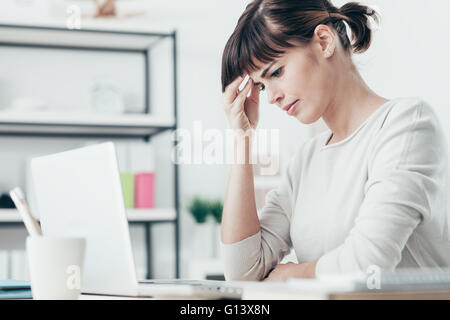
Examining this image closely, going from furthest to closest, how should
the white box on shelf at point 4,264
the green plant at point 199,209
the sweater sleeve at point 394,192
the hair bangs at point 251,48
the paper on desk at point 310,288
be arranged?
1. the green plant at point 199,209
2. the white box on shelf at point 4,264
3. the hair bangs at point 251,48
4. the sweater sleeve at point 394,192
5. the paper on desk at point 310,288

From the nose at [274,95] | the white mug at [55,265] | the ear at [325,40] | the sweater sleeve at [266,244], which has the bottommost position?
the sweater sleeve at [266,244]

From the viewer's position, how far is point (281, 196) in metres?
1.28

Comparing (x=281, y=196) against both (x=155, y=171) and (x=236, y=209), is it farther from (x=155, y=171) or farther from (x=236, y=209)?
(x=155, y=171)

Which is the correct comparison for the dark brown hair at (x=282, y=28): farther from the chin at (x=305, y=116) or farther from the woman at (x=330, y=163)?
the chin at (x=305, y=116)

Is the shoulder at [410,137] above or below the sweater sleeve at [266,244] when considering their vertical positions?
above

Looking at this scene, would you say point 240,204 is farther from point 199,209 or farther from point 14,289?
point 199,209

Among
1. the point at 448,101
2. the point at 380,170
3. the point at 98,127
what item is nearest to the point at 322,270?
the point at 380,170

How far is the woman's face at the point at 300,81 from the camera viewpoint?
1100mm

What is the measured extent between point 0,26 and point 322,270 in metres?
1.65

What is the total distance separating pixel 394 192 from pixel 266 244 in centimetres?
39

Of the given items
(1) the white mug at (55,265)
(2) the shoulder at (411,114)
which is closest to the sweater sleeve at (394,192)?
(2) the shoulder at (411,114)

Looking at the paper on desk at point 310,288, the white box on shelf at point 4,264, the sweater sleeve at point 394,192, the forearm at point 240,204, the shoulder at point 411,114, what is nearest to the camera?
the paper on desk at point 310,288

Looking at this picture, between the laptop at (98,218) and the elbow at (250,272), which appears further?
the elbow at (250,272)
